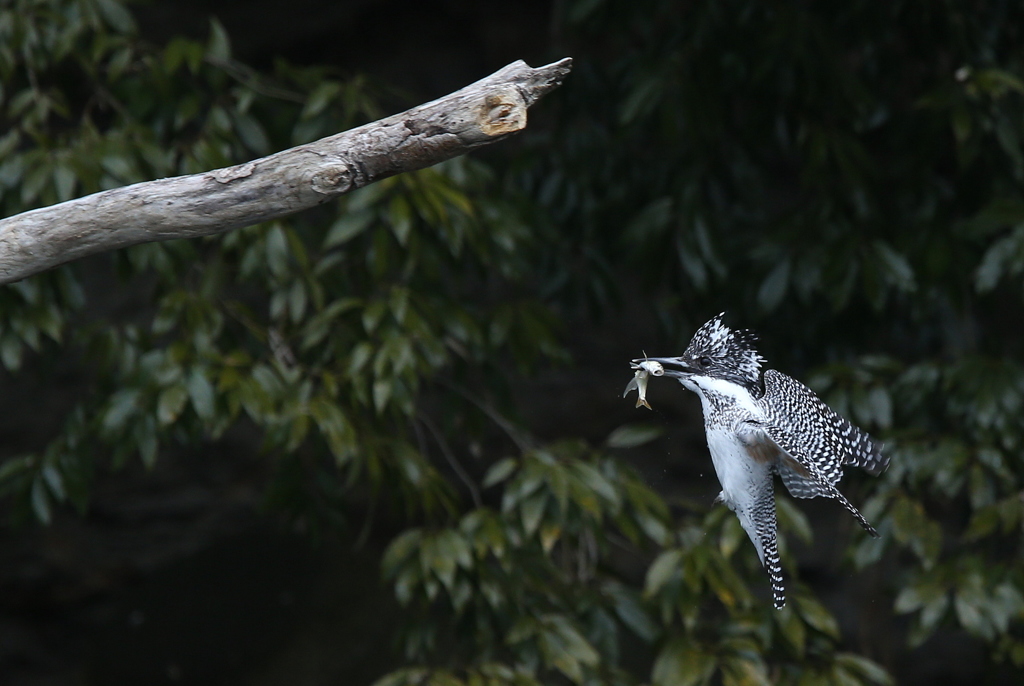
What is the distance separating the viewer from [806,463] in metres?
0.91

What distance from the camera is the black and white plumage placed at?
0.88 metres

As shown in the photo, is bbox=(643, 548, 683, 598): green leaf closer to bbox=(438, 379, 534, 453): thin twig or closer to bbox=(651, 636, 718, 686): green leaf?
bbox=(651, 636, 718, 686): green leaf

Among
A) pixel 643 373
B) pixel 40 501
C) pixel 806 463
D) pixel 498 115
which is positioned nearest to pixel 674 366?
pixel 643 373

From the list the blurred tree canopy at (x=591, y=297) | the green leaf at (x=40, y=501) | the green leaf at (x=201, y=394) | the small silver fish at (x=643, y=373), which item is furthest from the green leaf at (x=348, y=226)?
the small silver fish at (x=643, y=373)

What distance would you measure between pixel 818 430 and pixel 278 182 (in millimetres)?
586

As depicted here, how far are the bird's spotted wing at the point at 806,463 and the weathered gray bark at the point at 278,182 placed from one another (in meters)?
0.38

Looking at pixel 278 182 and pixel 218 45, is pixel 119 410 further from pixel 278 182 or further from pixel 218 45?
pixel 278 182

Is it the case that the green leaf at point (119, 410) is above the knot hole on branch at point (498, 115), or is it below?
below

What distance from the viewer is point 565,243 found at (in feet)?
8.29

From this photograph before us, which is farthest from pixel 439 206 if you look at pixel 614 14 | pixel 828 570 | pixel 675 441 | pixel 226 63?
pixel 828 570

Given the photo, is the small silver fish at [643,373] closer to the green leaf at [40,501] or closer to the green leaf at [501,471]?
the green leaf at [501,471]

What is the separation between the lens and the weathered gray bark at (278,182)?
111cm

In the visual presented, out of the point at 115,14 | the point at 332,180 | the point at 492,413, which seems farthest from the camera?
the point at 492,413

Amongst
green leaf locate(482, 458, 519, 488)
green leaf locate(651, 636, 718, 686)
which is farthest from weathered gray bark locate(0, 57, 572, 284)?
green leaf locate(651, 636, 718, 686)
